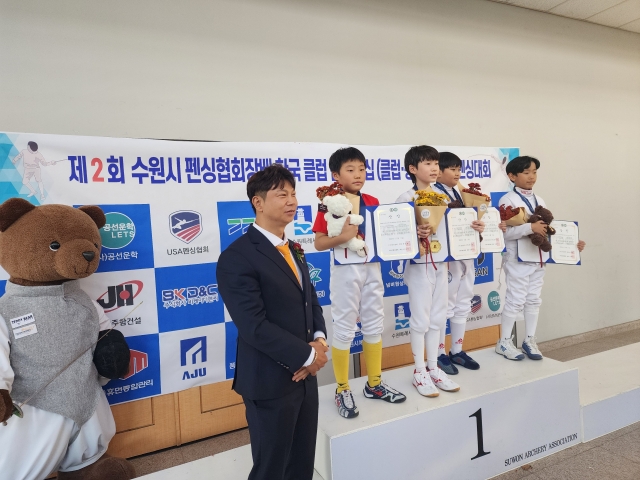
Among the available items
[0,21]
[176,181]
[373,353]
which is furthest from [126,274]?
[0,21]

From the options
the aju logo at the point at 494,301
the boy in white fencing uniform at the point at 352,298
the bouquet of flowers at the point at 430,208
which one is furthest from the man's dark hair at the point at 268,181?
the aju logo at the point at 494,301

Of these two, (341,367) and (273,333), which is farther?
(341,367)

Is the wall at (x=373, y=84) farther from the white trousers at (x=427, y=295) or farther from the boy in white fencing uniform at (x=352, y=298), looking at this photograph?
the white trousers at (x=427, y=295)

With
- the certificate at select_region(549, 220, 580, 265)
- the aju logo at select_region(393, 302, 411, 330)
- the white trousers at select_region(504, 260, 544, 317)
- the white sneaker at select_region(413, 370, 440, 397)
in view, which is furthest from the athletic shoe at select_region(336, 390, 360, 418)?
the certificate at select_region(549, 220, 580, 265)

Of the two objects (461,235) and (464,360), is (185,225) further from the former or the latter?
(464,360)

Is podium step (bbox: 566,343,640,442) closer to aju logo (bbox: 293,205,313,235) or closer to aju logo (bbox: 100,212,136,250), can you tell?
aju logo (bbox: 293,205,313,235)

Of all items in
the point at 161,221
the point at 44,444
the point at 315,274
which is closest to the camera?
the point at 44,444

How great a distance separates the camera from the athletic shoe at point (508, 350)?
248cm

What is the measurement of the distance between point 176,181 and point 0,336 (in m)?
1.12

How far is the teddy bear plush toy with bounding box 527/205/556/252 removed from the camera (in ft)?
7.70

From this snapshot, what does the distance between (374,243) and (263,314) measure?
0.77 m

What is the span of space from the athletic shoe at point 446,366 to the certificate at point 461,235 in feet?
2.20

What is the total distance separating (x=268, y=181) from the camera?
138cm

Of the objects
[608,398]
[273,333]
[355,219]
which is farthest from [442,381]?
[273,333]
